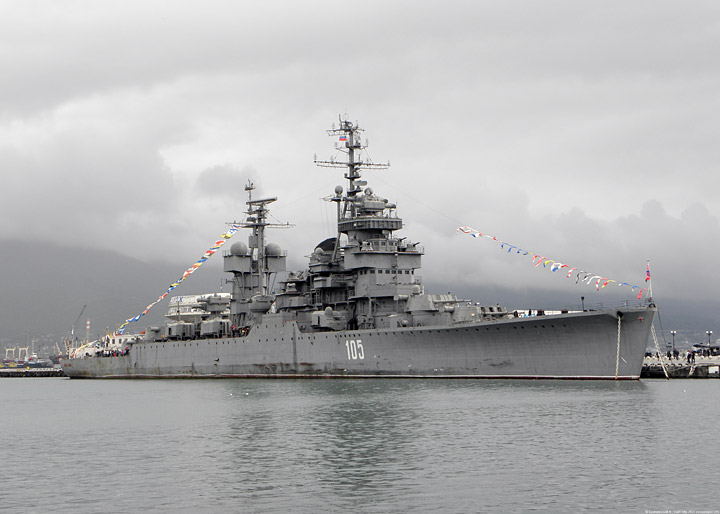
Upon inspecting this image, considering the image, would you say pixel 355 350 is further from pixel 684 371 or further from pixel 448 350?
pixel 684 371

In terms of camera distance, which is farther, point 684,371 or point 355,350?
point 355,350

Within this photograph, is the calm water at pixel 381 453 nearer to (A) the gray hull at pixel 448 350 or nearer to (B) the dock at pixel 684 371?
(A) the gray hull at pixel 448 350

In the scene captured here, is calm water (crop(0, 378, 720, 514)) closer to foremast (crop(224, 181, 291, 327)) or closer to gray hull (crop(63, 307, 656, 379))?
gray hull (crop(63, 307, 656, 379))

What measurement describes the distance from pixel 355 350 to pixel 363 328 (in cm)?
215

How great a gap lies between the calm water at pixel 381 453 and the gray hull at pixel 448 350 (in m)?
3.08

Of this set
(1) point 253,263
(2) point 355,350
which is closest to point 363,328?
(2) point 355,350

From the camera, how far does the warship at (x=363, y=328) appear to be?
40062 mm

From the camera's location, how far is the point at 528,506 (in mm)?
15836

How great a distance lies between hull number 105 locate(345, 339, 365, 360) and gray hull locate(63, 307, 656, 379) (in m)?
0.06

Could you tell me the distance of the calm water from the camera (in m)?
16.7

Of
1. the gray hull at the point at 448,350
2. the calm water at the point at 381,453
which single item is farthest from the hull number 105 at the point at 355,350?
the calm water at the point at 381,453

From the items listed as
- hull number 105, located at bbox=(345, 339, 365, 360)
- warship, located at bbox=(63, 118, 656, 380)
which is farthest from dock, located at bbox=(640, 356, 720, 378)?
hull number 105, located at bbox=(345, 339, 365, 360)

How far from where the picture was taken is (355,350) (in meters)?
48.2

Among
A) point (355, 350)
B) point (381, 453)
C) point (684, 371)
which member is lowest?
point (381, 453)
